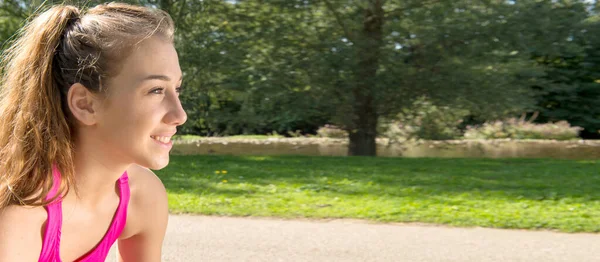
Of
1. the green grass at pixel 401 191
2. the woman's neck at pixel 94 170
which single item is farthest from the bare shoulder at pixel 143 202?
the green grass at pixel 401 191

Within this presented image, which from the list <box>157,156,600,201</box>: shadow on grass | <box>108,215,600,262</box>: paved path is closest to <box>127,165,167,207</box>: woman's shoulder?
<box>108,215,600,262</box>: paved path

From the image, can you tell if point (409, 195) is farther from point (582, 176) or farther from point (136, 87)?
point (136, 87)

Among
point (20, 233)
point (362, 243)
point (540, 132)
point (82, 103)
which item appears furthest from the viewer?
point (540, 132)

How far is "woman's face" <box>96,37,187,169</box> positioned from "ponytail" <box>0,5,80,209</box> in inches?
4.2

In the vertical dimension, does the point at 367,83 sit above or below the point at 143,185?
above

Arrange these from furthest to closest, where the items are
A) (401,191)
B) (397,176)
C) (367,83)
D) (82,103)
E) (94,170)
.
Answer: (367,83)
(397,176)
(401,191)
(94,170)
(82,103)

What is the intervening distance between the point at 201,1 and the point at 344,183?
6787 millimetres

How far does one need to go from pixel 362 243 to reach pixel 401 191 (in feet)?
9.19

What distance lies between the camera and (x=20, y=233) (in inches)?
59.3

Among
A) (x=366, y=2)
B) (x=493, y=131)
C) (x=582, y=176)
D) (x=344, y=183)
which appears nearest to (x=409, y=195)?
(x=344, y=183)

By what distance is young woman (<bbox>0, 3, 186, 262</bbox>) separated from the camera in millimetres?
1570

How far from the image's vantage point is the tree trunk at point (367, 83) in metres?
12.6

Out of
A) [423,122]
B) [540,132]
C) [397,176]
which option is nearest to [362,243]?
[397,176]

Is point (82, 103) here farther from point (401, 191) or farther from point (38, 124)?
point (401, 191)
